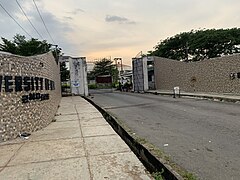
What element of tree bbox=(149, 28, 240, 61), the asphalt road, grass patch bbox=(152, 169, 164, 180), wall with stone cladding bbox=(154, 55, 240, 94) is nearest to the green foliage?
wall with stone cladding bbox=(154, 55, 240, 94)

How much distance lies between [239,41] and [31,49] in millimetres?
29109

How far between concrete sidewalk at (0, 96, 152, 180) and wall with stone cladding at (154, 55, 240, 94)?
14.7 meters

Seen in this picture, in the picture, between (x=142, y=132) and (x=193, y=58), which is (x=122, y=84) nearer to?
(x=193, y=58)

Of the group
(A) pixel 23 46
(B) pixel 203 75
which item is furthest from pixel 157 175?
(A) pixel 23 46

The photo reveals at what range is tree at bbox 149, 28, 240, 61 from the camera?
38256 mm

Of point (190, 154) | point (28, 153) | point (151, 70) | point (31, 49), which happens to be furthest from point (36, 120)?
point (151, 70)

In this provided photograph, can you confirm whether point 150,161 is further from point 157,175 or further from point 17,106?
point 17,106

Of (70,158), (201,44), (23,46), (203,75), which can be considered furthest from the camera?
(201,44)

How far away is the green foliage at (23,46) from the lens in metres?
31.5

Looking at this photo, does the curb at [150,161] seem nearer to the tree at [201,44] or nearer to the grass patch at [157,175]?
the grass patch at [157,175]

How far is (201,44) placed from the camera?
40281 millimetres

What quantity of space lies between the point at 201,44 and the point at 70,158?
38.5 metres

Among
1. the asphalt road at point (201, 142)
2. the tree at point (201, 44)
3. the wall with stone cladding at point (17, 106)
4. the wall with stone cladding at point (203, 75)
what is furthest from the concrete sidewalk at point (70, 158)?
the tree at point (201, 44)

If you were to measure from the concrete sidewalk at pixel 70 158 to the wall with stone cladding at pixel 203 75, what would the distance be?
48.3 feet
